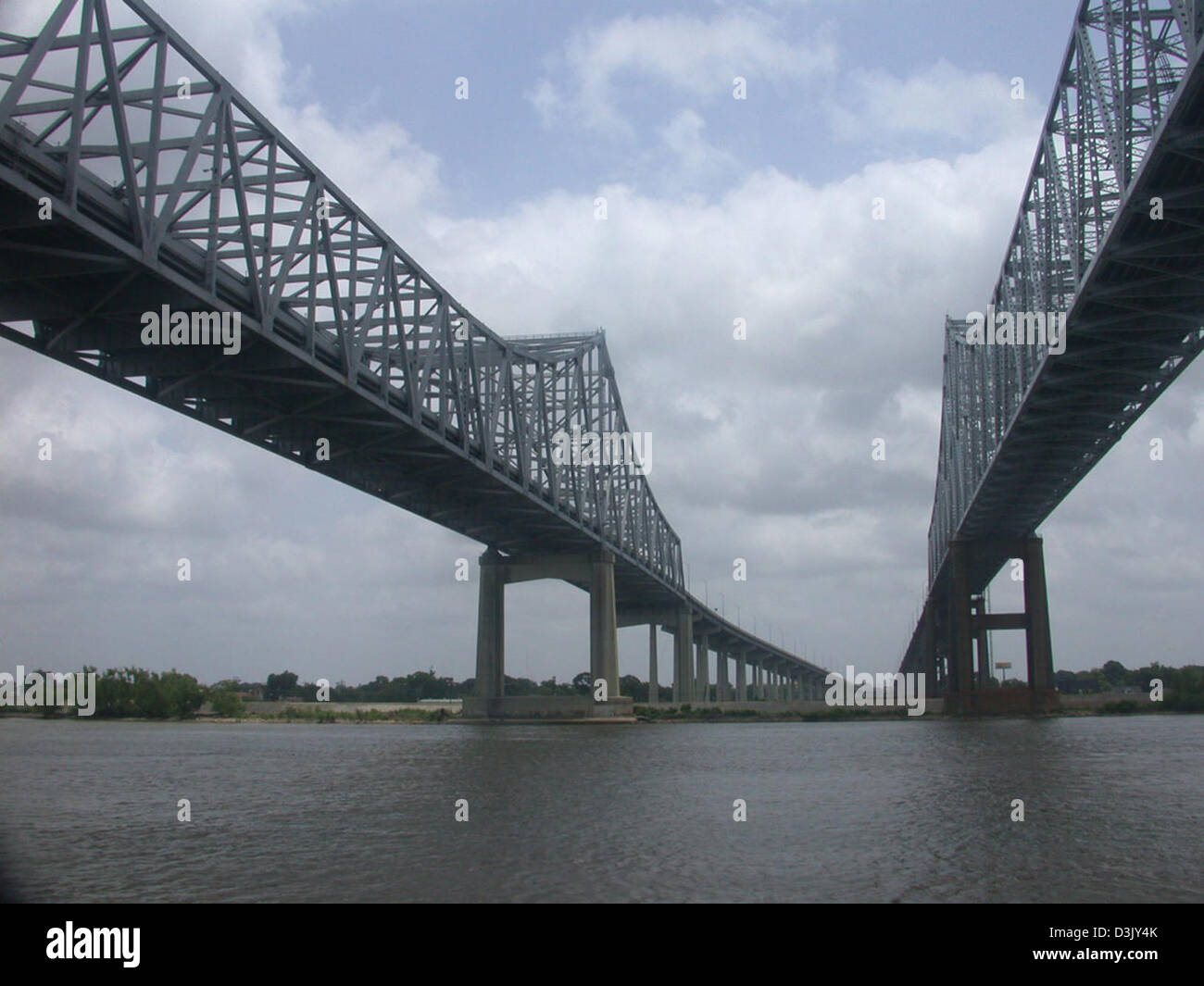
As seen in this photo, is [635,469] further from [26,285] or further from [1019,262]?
[26,285]

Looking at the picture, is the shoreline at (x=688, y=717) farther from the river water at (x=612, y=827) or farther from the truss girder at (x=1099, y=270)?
the river water at (x=612, y=827)

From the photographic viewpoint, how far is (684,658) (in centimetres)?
13262

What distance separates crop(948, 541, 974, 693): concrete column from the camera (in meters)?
88.9

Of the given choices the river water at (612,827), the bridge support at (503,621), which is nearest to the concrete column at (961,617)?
the bridge support at (503,621)

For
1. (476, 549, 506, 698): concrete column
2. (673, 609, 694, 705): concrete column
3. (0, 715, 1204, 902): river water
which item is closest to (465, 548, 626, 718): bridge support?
(476, 549, 506, 698): concrete column

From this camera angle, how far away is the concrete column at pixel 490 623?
279 ft

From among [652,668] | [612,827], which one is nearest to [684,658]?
[652,668]

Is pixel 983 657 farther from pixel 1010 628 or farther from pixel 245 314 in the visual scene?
pixel 245 314

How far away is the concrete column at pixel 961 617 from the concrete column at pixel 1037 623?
4077 mm

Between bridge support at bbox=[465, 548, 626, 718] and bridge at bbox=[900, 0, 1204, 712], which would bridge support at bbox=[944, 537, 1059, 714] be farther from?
bridge support at bbox=[465, 548, 626, 718]

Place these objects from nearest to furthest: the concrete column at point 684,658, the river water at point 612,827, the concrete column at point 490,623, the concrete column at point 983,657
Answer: the river water at point 612,827
the concrete column at point 490,623
the concrete column at point 983,657
the concrete column at point 684,658

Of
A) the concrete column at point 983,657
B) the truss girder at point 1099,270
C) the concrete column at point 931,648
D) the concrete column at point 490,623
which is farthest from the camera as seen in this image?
the concrete column at point 931,648

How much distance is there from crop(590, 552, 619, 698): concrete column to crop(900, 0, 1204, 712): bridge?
24210mm

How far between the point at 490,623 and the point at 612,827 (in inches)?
2460
